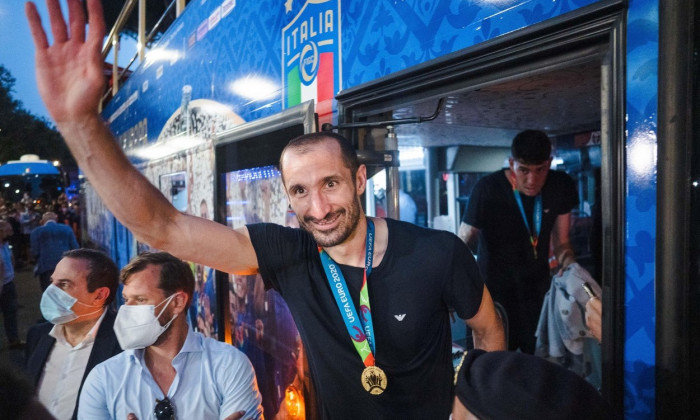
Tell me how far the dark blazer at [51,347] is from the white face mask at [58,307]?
117 mm

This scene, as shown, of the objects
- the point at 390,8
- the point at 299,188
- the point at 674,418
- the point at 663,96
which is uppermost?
the point at 390,8

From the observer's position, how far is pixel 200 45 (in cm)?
448

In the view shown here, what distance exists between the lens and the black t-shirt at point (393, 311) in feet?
5.92

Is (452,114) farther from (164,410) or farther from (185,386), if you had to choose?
(164,410)

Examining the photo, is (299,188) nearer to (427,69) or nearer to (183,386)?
(427,69)

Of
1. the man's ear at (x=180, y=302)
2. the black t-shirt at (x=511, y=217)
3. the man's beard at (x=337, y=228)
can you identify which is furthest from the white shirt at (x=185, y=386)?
the black t-shirt at (x=511, y=217)

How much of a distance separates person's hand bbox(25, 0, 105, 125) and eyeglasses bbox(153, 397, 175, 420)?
5.37 feet

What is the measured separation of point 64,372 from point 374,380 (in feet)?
6.78

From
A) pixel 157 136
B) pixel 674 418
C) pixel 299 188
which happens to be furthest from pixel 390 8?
pixel 157 136

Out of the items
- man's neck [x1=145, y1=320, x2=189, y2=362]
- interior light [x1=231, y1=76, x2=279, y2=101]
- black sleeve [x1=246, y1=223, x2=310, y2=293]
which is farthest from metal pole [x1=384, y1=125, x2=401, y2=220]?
man's neck [x1=145, y1=320, x2=189, y2=362]

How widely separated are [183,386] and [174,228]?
1.18 meters

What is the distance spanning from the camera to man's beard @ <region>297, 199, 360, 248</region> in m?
1.81

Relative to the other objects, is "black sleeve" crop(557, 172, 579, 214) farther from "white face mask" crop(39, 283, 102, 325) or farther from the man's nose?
"white face mask" crop(39, 283, 102, 325)

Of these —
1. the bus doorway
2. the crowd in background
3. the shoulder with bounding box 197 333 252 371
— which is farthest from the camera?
the crowd in background
